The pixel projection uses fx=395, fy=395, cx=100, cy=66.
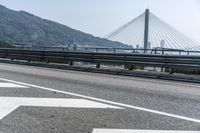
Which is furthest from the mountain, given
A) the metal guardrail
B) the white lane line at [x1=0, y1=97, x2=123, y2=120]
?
the white lane line at [x1=0, y1=97, x2=123, y2=120]

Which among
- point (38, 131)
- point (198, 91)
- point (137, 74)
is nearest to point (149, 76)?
point (137, 74)

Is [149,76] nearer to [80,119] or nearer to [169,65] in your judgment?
[169,65]

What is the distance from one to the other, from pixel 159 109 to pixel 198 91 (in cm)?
383

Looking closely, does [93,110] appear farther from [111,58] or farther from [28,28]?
[28,28]

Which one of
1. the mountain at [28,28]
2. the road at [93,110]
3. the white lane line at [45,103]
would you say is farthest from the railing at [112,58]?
the mountain at [28,28]

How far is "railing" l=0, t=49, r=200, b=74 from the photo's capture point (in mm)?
15701

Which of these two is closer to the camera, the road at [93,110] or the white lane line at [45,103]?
the road at [93,110]

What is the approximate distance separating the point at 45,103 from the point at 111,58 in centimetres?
1172

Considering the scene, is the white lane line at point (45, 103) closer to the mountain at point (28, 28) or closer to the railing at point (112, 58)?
the railing at point (112, 58)

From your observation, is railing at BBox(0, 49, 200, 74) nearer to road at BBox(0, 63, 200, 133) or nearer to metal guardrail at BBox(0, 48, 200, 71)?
metal guardrail at BBox(0, 48, 200, 71)

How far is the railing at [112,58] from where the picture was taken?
51.5 feet

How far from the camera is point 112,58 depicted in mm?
19109

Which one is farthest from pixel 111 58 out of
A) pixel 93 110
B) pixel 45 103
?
pixel 93 110

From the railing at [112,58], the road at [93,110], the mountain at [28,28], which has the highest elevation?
the mountain at [28,28]
